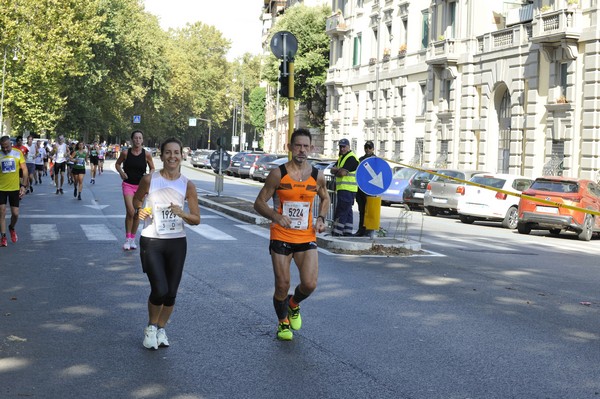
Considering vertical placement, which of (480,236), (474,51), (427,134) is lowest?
(480,236)

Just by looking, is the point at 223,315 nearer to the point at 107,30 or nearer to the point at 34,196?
the point at 34,196

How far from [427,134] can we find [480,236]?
88.4 feet

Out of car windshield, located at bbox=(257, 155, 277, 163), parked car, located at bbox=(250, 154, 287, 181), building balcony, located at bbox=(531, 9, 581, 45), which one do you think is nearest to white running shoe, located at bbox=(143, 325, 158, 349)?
building balcony, located at bbox=(531, 9, 581, 45)

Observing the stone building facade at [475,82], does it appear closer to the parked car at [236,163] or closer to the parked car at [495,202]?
the parked car at [236,163]

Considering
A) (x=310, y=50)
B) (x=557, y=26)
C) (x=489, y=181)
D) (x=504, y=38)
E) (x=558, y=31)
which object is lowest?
(x=489, y=181)

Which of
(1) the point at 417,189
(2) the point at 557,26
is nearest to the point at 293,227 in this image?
(1) the point at 417,189

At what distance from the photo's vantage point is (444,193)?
28547mm

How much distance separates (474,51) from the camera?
4359cm

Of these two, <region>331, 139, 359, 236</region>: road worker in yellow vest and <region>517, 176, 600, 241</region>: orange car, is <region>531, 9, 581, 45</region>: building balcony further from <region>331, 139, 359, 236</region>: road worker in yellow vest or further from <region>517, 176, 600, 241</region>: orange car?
<region>331, 139, 359, 236</region>: road worker in yellow vest

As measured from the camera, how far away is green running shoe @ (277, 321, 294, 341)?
808 centimetres

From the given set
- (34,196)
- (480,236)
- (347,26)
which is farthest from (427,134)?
(480,236)

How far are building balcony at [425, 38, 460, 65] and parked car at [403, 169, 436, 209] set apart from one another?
47.3ft

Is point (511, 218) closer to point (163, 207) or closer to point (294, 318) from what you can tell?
point (294, 318)

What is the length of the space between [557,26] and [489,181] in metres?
10.4
